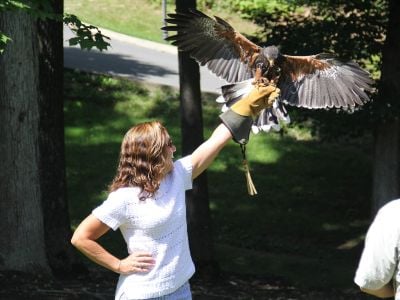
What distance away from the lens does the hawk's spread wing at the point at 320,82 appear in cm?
579

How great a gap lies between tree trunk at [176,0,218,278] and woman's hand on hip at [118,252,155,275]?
19.0ft

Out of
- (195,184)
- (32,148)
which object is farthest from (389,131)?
(32,148)

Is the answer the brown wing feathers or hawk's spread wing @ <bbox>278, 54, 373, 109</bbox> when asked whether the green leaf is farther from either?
hawk's spread wing @ <bbox>278, 54, 373, 109</bbox>

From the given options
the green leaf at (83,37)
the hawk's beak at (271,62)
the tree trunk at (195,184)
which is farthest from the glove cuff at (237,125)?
the tree trunk at (195,184)

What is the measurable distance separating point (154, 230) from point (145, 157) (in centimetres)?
31

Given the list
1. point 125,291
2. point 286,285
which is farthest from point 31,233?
point 125,291

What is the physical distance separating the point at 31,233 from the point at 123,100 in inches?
380

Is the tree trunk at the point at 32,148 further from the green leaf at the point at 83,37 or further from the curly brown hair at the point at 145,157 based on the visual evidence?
the curly brown hair at the point at 145,157

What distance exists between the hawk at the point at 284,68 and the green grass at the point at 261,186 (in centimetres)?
501

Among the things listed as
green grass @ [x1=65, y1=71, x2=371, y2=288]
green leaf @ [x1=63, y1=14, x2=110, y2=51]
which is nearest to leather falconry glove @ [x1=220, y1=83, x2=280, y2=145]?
green leaf @ [x1=63, y1=14, x2=110, y2=51]

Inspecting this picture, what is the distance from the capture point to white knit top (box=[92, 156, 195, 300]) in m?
3.49

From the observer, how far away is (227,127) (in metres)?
3.80

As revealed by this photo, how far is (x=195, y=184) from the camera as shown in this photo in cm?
955

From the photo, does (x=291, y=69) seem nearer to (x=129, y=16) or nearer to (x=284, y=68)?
(x=284, y=68)
